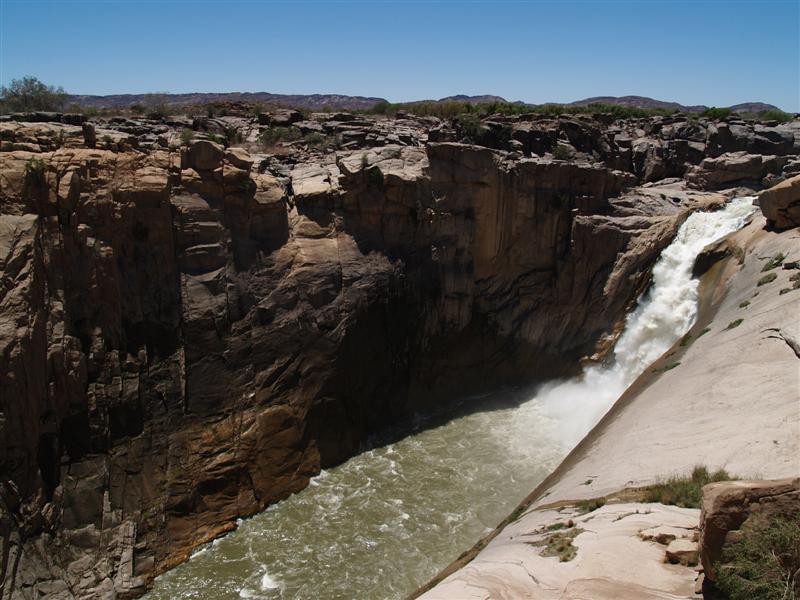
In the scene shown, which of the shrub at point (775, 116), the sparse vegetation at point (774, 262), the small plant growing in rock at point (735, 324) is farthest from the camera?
the shrub at point (775, 116)

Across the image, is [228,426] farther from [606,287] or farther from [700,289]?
[700,289]

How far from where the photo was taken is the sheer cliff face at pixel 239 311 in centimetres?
1422

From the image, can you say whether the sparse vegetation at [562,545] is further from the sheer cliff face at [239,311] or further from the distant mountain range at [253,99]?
the distant mountain range at [253,99]

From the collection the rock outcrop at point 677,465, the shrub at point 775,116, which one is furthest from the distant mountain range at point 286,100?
the rock outcrop at point 677,465

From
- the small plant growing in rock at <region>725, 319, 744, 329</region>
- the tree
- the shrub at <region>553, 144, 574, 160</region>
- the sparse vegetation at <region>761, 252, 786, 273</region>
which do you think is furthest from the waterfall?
the tree

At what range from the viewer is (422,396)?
2289 cm

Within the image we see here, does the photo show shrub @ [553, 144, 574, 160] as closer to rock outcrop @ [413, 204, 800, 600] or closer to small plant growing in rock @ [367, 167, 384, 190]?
rock outcrop @ [413, 204, 800, 600]

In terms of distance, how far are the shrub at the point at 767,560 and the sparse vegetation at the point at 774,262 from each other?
14615mm

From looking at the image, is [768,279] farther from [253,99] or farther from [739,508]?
[253,99]

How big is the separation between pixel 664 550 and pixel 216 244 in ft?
47.8

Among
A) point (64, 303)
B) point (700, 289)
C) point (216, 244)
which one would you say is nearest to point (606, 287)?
point (700, 289)

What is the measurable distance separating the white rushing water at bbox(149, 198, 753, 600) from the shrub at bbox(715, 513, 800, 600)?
9.36 meters

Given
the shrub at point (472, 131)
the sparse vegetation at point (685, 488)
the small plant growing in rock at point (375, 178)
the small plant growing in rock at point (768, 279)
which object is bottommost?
the sparse vegetation at point (685, 488)

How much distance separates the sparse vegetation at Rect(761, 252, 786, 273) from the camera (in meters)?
18.5
